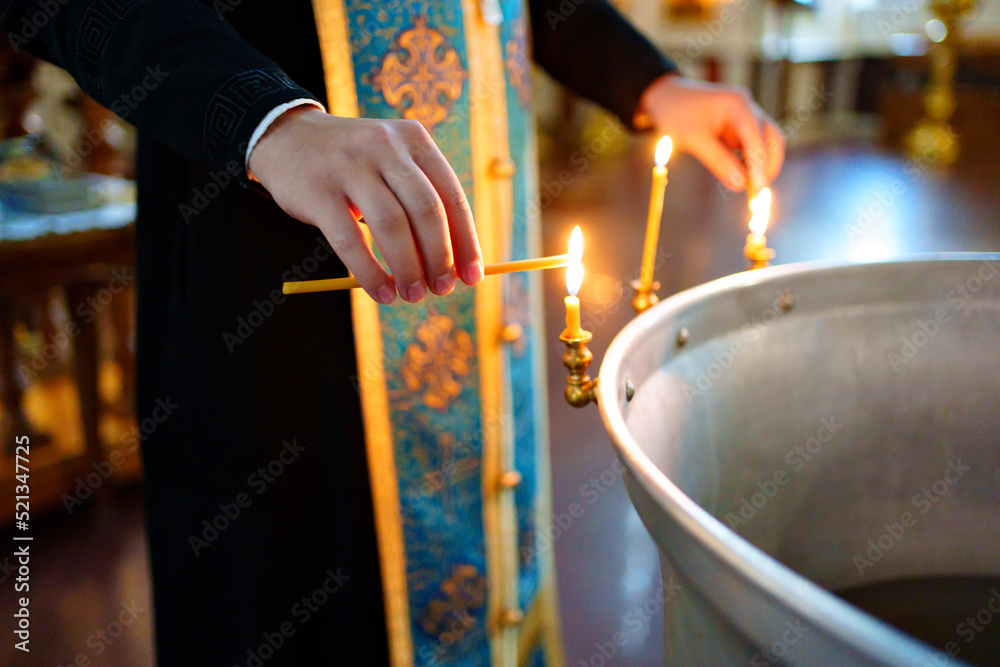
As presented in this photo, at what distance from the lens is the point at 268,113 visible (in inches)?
20.2

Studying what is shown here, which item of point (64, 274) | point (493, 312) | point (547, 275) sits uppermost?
point (493, 312)

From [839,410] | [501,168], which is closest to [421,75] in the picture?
[501,168]

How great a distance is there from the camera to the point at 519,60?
0.95 meters

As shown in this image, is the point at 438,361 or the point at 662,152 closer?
the point at 662,152

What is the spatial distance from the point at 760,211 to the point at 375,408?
0.48m

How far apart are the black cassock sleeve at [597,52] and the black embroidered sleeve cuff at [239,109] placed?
0.52 m

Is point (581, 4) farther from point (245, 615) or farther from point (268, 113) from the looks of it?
point (245, 615)

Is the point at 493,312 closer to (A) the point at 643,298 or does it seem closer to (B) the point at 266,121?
(A) the point at 643,298

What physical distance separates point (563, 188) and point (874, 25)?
5.76m

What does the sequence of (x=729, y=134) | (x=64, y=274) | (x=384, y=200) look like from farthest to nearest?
(x=64, y=274) → (x=729, y=134) → (x=384, y=200)

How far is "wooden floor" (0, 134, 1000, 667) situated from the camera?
1.60 metres

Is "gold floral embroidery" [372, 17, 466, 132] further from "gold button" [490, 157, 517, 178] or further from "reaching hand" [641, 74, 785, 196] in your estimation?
"reaching hand" [641, 74, 785, 196]

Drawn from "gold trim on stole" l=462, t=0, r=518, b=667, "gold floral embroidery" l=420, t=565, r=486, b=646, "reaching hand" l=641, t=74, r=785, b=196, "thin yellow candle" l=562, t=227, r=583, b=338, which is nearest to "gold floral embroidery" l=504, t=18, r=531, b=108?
"gold trim on stole" l=462, t=0, r=518, b=667

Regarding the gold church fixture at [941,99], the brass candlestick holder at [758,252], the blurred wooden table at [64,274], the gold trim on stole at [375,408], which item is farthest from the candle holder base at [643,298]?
the gold church fixture at [941,99]
